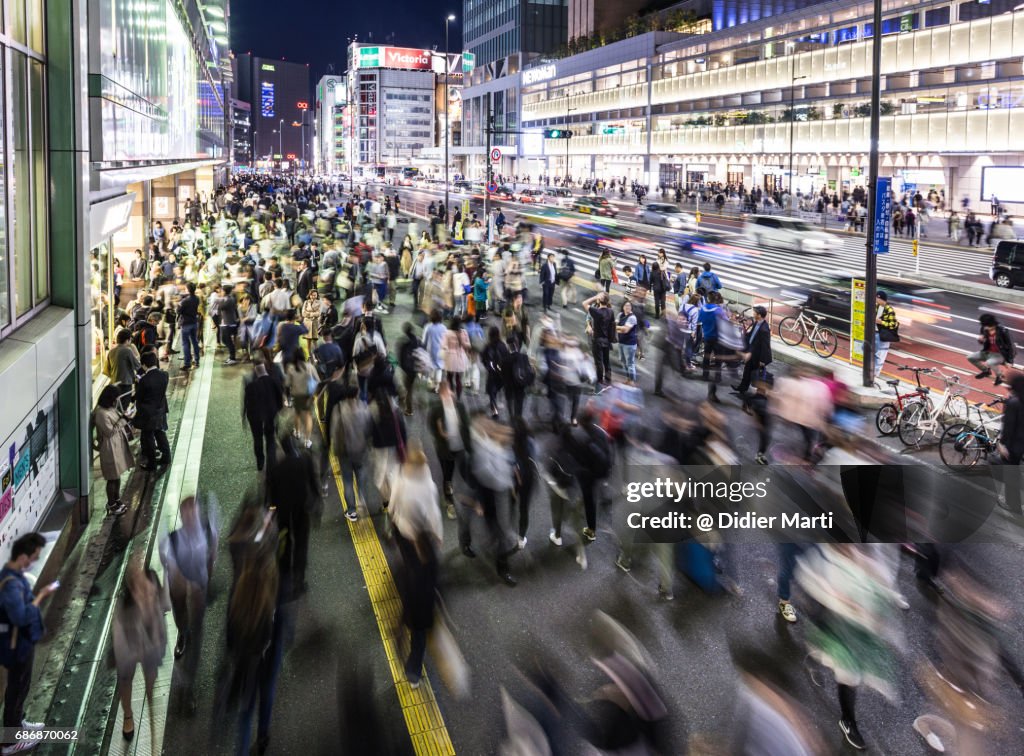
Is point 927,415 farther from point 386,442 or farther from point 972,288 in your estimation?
point 972,288

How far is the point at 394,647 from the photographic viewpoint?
766 cm

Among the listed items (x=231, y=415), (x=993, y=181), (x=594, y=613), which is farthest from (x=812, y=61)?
(x=594, y=613)

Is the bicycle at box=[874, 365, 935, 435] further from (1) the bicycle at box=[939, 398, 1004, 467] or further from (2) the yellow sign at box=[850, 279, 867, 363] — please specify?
(2) the yellow sign at box=[850, 279, 867, 363]

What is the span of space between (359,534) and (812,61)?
220 ft

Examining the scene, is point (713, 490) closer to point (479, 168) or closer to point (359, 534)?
point (359, 534)

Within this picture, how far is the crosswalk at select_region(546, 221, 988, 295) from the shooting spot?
107 ft

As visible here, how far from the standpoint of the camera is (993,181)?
5088 cm

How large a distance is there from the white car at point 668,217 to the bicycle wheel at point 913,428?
127 ft

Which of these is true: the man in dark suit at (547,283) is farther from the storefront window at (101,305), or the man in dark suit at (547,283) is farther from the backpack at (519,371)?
the backpack at (519,371)

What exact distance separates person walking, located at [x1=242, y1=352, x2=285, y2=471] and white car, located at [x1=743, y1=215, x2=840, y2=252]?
1412 inches

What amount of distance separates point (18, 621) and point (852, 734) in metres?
6.03

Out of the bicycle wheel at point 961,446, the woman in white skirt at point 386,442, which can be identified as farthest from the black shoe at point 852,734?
the bicycle wheel at point 961,446

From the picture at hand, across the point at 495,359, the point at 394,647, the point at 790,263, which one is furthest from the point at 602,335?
the point at 790,263

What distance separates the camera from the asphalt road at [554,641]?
645 centimetres
